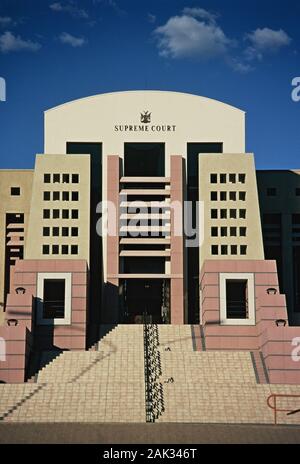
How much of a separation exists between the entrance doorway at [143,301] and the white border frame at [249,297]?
10904 mm

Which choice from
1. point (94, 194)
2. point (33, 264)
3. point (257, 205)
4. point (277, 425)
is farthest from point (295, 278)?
point (277, 425)

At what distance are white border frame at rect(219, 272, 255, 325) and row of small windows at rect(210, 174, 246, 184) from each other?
419 inches

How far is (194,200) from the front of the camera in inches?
2869

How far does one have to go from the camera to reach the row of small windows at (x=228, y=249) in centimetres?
6819

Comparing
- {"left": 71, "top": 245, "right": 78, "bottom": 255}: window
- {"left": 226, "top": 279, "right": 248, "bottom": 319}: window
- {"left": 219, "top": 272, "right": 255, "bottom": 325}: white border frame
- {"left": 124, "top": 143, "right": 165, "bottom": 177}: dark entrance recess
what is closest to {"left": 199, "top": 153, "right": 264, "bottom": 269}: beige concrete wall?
{"left": 226, "top": 279, "right": 248, "bottom": 319}: window

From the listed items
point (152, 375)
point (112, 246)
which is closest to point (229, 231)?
point (112, 246)

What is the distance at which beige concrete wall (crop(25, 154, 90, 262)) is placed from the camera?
68375 mm

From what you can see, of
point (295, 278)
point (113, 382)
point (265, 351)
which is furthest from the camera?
point (295, 278)

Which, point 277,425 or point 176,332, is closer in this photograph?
point 277,425

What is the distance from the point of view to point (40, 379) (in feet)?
180

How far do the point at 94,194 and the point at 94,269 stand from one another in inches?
267

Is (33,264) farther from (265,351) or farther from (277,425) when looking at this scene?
(277,425)

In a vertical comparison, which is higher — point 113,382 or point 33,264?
point 33,264

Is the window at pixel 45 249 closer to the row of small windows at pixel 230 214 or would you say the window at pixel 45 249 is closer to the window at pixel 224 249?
the row of small windows at pixel 230 214
